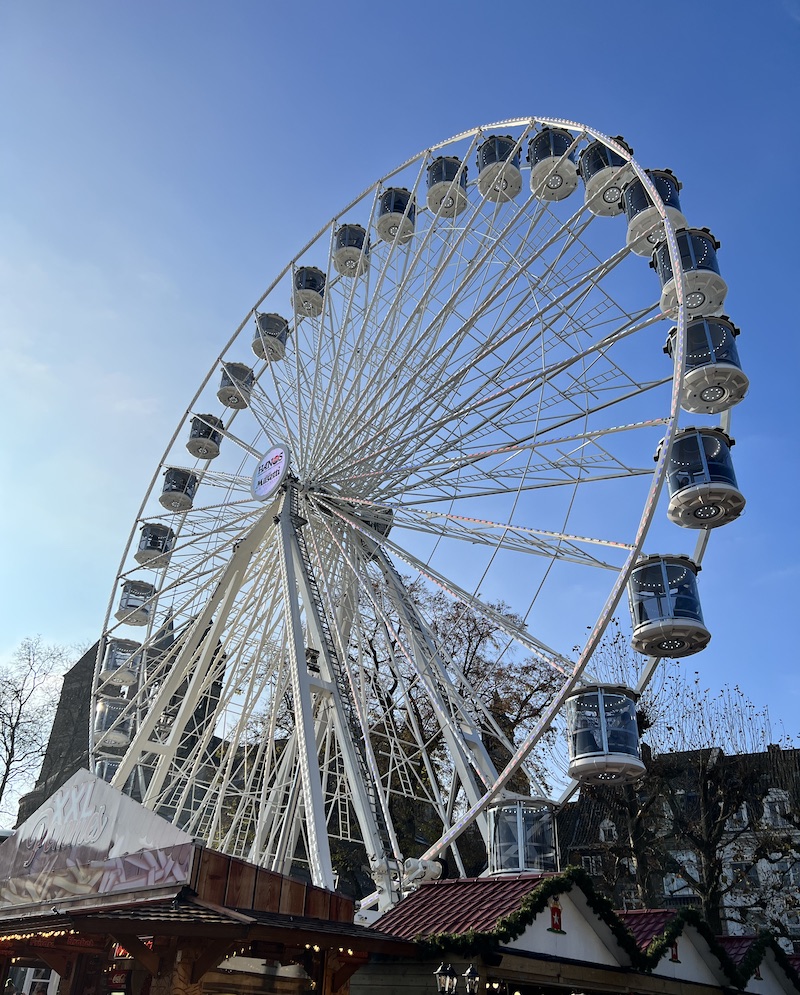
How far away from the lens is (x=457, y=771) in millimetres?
13914

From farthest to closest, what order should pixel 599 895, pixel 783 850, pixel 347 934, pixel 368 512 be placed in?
1. pixel 783 850
2. pixel 368 512
3. pixel 599 895
4. pixel 347 934

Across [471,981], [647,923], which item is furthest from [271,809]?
[471,981]

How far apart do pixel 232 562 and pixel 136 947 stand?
32.4 feet

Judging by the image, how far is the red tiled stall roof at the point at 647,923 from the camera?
1179 cm

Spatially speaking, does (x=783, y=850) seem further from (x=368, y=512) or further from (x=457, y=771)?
(x=368, y=512)

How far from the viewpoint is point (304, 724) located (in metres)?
12.9

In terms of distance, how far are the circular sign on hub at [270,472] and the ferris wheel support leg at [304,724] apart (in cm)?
58

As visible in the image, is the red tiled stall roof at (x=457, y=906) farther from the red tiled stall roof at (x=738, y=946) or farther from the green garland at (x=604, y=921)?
the red tiled stall roof at (x=738, y=946)

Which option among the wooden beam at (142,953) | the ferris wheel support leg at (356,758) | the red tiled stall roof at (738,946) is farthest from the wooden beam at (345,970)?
the red tiled stall roof at (738,946)

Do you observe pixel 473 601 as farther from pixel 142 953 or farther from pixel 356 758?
pixel 142 953

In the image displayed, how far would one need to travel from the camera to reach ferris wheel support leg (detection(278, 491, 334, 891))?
443 inches

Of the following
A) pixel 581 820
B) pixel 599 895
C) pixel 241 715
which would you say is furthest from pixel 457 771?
pixel 581 820

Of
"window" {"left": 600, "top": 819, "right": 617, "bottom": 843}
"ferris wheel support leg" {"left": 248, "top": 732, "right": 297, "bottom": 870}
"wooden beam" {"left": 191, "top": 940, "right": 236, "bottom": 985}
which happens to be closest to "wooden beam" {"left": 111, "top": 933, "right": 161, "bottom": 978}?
"wooden beam" {"left": 191, "top": 940, "right": 236, "bottom": 985}

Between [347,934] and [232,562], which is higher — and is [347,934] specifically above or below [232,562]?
below
